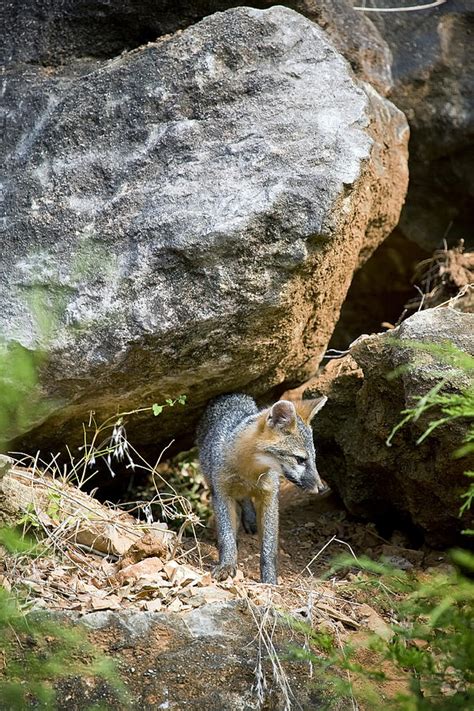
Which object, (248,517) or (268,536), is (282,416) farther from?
(248,517)

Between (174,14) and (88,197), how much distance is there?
1.97 meters

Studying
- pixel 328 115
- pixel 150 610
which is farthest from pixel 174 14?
pixel 150 610

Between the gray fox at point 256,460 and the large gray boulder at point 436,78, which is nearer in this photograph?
the gray fox at point 256,460

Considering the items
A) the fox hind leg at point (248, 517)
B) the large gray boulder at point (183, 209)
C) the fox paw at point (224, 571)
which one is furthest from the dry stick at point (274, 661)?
the fox hind leg at point (248, 517)

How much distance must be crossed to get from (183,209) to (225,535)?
7.71 feet

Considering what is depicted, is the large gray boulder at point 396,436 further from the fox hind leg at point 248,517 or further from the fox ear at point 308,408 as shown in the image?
the fox hind leg at point 248,517

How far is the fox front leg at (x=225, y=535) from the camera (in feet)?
21.3

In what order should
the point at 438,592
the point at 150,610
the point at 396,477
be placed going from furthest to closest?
the point at 396,477, the point at 150,610, the point at 438,592

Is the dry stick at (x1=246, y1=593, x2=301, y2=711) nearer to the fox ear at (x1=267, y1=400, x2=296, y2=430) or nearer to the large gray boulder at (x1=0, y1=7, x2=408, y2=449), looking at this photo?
the fox ear at (x1=267, y1=400, x2=296, y2=430)

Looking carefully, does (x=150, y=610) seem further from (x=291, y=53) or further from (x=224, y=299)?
(x=291, y=53)

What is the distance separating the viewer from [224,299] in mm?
6117

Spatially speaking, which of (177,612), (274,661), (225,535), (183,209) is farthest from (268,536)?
(183,209)

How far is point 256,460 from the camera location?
6852mm

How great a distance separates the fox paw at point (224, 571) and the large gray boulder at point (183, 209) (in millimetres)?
1198
